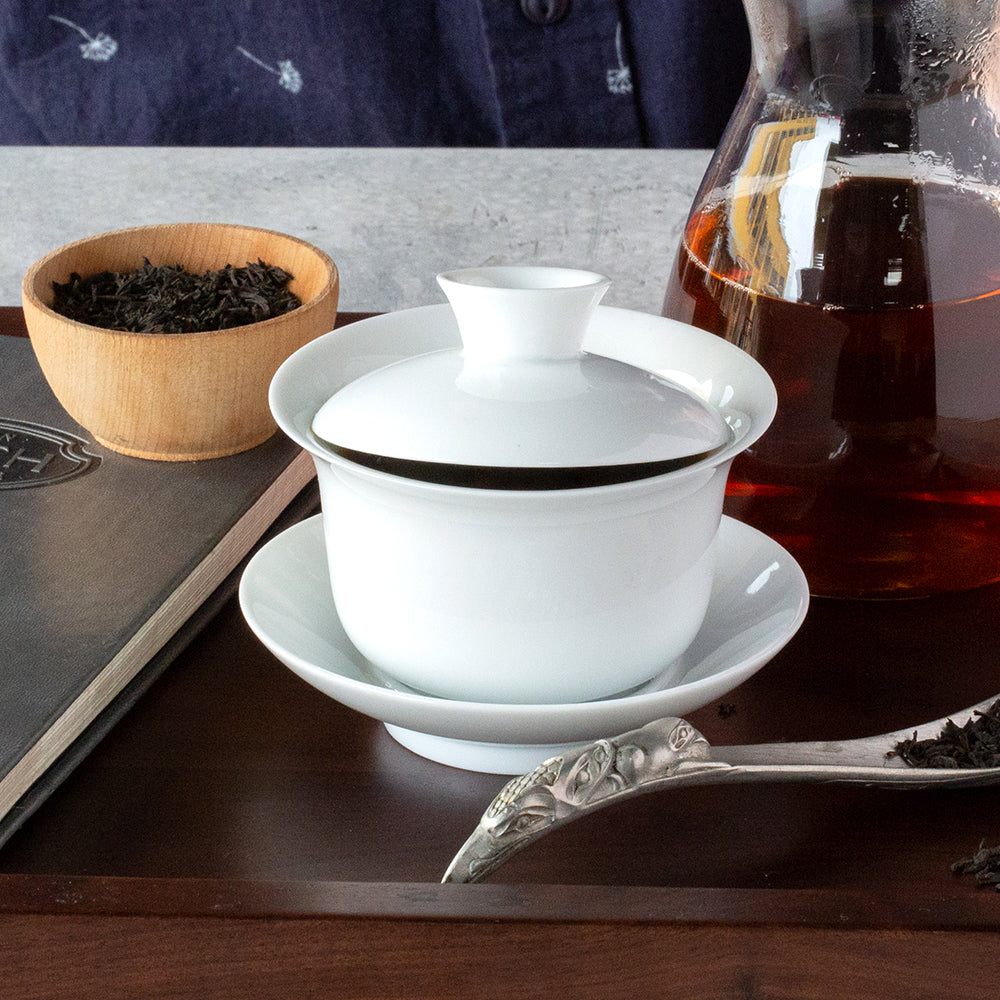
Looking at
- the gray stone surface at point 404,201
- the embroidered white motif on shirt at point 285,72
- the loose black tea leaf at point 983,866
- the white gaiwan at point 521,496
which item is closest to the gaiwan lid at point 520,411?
→ the white gaiwan at point 521,496

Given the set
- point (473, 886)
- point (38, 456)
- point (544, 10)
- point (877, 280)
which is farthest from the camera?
point (544, 10)

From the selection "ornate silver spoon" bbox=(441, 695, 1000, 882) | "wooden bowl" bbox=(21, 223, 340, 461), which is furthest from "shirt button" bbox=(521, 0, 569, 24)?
"ornate silver spoon" bbox=(441, 695, 1000, 882)

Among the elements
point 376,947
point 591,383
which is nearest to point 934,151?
point 591,383

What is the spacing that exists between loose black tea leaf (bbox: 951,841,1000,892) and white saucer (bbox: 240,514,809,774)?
0.07 meters

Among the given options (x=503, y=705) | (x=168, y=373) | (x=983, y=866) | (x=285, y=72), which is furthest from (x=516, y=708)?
(x=285, y=72)

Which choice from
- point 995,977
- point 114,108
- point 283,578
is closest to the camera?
point 995,977

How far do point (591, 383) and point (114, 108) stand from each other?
841 mm

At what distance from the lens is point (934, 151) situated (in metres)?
0.36

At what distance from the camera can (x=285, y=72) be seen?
0.96 metres

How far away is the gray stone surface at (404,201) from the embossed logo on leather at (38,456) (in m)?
0.45

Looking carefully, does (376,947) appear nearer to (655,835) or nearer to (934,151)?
(655,835)

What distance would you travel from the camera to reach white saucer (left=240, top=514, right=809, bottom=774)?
28 cm

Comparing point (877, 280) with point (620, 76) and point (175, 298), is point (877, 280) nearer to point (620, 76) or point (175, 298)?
point (175, 298)

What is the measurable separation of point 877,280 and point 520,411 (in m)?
Result: 0.15
